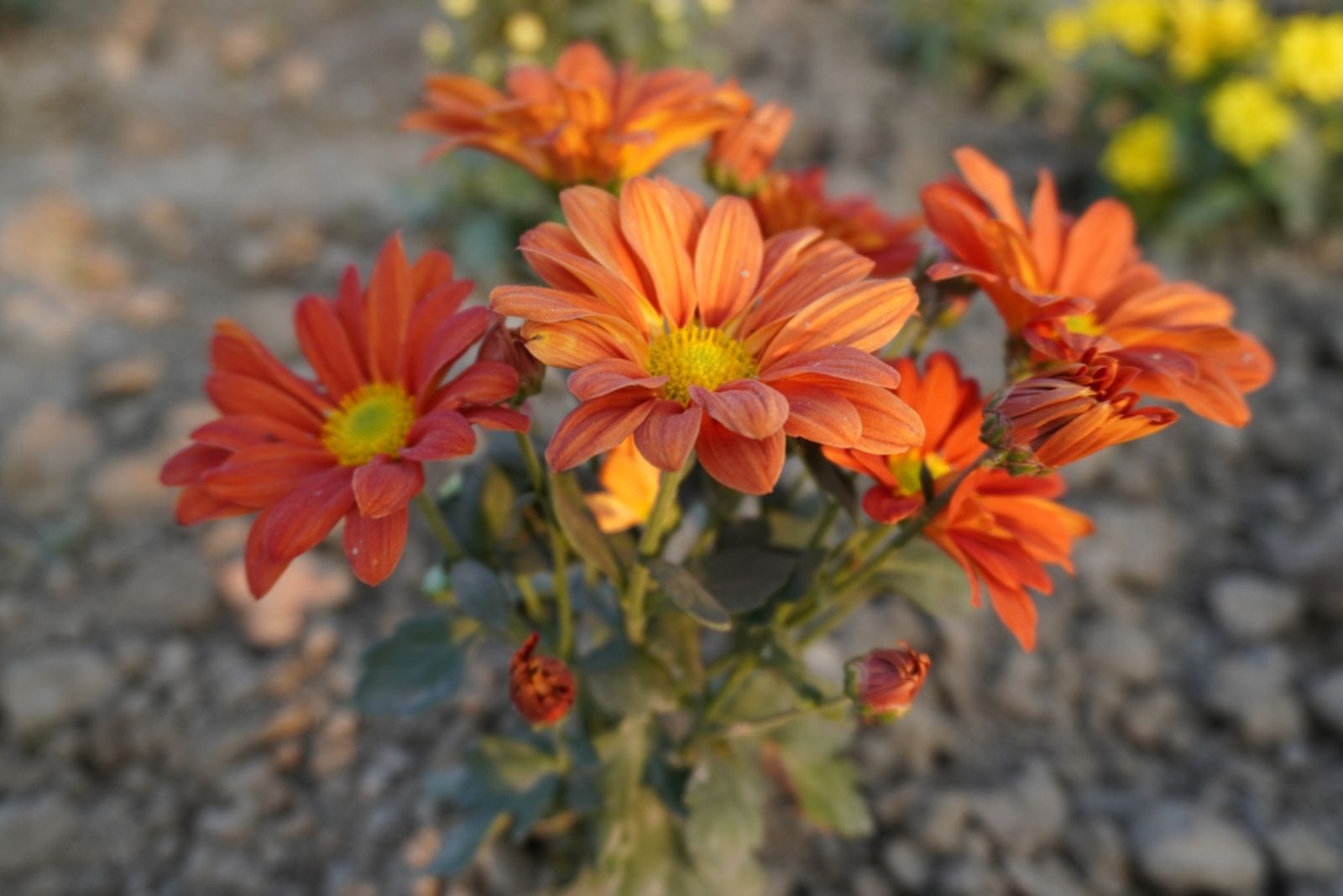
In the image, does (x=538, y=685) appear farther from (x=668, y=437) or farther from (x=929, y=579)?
(x=929, y=579)

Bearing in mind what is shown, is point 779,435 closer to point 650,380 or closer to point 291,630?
point 650,380

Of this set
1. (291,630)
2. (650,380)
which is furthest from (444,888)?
(650,380)

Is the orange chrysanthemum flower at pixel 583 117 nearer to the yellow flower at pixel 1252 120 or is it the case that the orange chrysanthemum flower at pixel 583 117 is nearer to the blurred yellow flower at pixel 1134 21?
the yellow flower at pixel 1252 120

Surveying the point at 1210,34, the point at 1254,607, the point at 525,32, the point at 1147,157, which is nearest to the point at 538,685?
the point at 1254,607

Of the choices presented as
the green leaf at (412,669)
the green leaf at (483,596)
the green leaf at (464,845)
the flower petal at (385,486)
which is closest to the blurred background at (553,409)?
the green leaf at (464,845)

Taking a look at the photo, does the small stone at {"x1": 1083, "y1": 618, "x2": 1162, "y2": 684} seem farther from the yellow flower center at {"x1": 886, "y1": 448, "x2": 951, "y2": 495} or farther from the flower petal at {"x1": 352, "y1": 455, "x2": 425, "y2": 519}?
the flower petal at {"x1": 352, "y1": 455, "x2": 425, "y2": 519}
